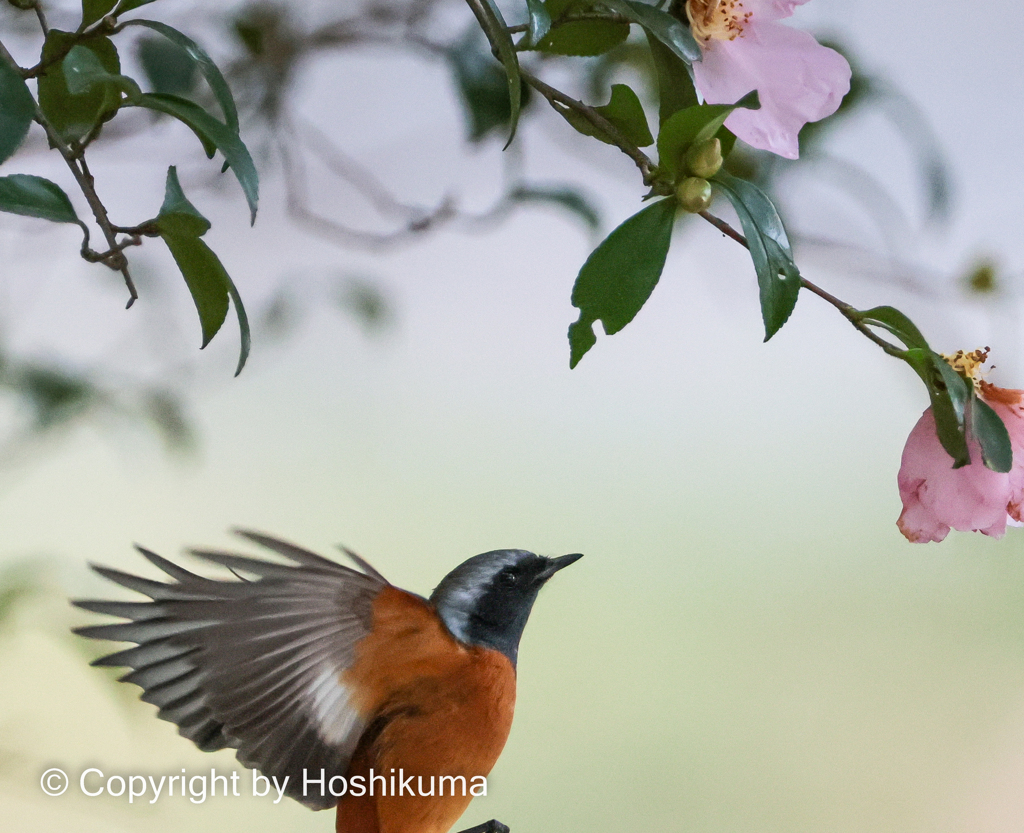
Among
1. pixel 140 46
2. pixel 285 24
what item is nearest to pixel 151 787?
pixel 140 46

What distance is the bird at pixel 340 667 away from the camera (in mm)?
354

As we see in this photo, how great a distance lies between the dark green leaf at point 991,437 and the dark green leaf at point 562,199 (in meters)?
0.29

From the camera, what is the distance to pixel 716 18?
310mm

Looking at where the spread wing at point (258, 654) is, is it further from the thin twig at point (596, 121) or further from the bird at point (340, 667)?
the thin twig at point (596, 121)

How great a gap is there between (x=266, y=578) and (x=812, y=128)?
0.42 meters

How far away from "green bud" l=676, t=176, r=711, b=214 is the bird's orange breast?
0.17 metres

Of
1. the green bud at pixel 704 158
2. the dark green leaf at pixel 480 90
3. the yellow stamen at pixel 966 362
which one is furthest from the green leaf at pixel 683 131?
the dark green leaf at pixel 480 90

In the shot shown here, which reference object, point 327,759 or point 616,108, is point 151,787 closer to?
point 327,759

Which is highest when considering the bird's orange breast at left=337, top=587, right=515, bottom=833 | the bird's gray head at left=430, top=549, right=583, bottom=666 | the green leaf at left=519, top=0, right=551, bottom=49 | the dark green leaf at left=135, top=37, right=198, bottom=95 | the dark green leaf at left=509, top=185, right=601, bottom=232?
the dark green leaf at left=509, top=185, right=601, bottom=232

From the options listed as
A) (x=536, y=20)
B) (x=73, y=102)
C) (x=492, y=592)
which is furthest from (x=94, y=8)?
(x=492, y=592)

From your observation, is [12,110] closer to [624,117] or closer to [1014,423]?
[624,117]

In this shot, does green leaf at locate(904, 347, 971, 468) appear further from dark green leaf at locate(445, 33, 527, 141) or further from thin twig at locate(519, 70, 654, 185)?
dark green leaf at locate(445, 33, 527, 141)

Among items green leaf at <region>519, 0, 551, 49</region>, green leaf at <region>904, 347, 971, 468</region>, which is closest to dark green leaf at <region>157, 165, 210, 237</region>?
green leaf at <region>519, 0, 551, 49</region>

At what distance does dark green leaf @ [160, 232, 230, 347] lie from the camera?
31 cm
